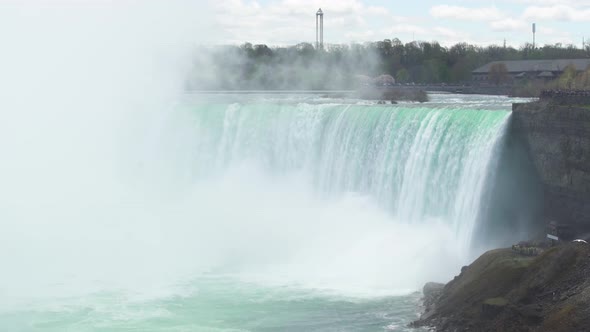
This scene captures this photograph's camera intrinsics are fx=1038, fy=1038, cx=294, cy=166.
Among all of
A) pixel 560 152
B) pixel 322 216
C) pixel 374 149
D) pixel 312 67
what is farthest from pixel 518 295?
pixel 312 67

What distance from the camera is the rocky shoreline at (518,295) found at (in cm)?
1783

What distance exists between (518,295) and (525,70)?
153ft

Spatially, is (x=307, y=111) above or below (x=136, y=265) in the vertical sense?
above

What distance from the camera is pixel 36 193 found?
3850 cm

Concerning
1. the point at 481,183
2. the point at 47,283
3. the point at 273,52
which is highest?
the point at 273,52

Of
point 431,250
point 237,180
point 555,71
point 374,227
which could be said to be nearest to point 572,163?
point 431,250

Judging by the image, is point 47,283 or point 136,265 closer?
point 47,283

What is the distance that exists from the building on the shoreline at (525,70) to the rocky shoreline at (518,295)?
Answer: 120ft

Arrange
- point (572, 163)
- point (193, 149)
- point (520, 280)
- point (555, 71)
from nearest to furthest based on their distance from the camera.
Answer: point (520, 280) → point (572, 163) → point (193, 149) → point (555, 71)

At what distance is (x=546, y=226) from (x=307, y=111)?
519 inches

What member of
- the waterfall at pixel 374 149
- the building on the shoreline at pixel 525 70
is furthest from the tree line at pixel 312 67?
the waterfall at pixel 374 149

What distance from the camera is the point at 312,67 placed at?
208ft

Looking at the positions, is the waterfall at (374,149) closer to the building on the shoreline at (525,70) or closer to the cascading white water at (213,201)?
the cascading white water at (213,201)

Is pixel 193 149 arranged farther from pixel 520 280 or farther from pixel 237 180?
pixel 520 280
